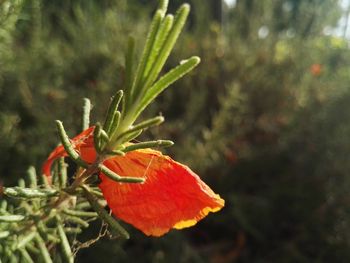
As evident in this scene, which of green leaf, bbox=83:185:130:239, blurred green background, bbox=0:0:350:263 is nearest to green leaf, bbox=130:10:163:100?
green leaf, bbox=83:185:130:239

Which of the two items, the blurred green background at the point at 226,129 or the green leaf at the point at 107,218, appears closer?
the green leaf at the point at 107,218

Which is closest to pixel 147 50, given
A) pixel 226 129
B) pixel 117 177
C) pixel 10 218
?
pixel 117 177

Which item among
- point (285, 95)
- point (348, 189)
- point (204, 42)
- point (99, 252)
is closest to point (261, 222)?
point (348, 189)

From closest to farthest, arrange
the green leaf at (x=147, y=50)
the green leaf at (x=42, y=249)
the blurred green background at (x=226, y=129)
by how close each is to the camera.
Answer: the green leaf at (x=147, y=50) → the green leaf at (x=42, y=249) → the blurred green background at (x=226, y=129)

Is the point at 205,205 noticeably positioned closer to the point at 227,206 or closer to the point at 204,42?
the point at 227,206

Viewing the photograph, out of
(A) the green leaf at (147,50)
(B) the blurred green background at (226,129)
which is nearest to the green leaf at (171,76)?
(A) the green leaf at (147,50)

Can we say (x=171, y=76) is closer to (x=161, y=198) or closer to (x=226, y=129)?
(x=161, y=198)

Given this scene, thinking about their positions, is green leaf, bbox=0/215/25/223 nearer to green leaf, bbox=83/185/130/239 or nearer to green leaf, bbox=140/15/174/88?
green leaf, bbox=83/185/130/239

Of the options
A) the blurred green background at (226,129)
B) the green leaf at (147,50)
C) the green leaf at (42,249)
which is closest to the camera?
the green leaf at (147,50)

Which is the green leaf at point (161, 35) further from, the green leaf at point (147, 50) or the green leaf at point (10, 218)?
the green leaf at point (10, 218)
